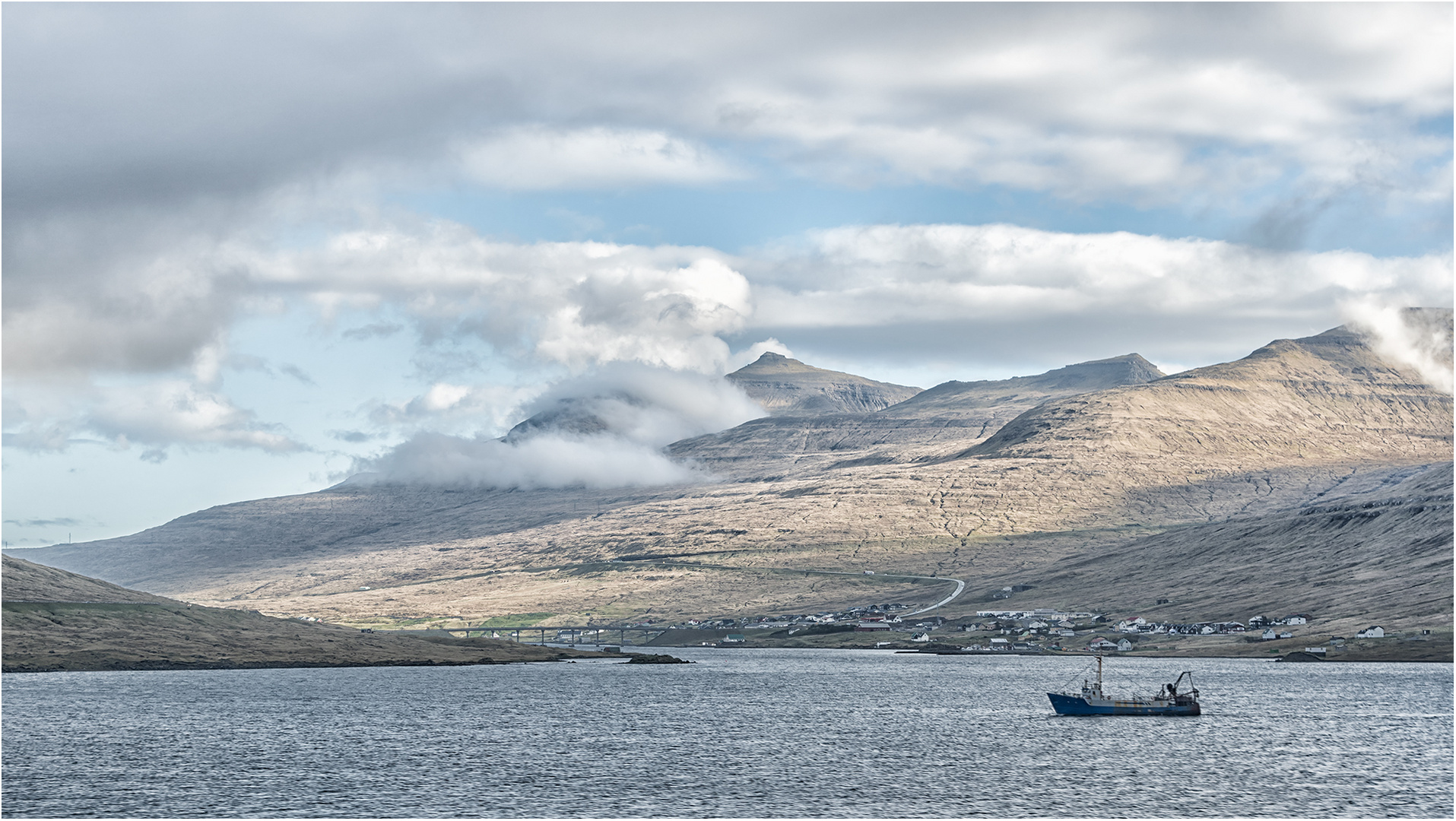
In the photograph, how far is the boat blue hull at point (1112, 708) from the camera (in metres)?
146

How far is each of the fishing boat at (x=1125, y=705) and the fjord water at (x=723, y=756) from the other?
5.20ft

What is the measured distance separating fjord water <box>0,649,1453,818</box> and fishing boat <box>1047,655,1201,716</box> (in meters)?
1.59

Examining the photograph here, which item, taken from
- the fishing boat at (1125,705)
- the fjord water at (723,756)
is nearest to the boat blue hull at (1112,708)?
the fishing boat at (1125,705)

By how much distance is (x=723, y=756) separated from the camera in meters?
113

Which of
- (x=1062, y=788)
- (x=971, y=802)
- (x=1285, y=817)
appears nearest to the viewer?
(x=1285, y=817)

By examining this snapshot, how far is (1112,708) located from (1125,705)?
1.62 m

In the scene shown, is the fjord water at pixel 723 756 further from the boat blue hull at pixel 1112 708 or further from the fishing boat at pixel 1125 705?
the fishing boat at pixel 1125 705

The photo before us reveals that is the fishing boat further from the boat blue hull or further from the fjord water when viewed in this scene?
the fjord water

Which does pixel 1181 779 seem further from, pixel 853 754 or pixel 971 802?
pixel 853 754

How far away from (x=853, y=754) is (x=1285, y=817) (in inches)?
1615

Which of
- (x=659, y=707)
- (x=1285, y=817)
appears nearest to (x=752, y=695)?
(x=659, y=707)

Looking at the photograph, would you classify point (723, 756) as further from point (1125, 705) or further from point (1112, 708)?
point (1125, 705)

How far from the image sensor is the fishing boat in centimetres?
14625

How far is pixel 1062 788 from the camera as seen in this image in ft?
309
